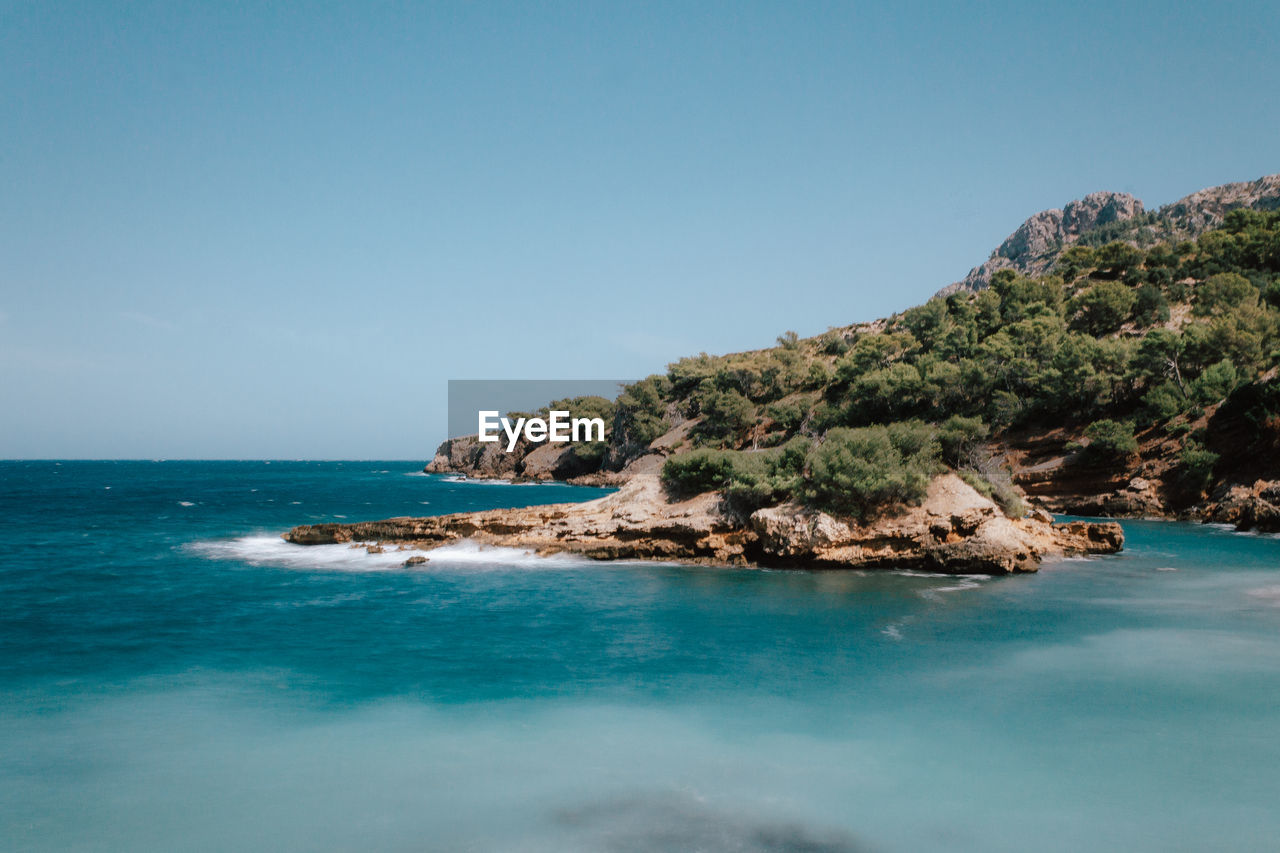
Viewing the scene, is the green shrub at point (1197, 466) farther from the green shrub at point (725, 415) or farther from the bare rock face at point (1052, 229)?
the bare rock face at point (1052, 229)

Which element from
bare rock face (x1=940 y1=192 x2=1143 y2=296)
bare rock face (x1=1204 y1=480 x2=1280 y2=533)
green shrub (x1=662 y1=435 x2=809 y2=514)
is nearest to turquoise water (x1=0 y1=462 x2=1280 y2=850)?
green shrub (x1=662 y1=435 x2=809 y2=514)

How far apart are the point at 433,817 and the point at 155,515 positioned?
42.9 meters

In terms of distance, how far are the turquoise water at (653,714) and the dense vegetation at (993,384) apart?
4394mm

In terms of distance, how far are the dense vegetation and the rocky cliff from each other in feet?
119

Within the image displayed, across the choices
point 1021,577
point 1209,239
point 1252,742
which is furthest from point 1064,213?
point 1252,742

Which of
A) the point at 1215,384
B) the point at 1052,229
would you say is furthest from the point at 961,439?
the point at 1052,229

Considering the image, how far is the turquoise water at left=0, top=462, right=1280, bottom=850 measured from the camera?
7.51m

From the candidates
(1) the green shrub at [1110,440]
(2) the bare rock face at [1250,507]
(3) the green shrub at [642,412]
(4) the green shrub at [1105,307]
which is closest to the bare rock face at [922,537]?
(2) the bare rock face at [1250,507]

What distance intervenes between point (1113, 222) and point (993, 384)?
330ft

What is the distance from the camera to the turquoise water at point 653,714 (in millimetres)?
7512

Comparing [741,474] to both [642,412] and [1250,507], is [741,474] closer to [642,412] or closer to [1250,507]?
[1250,507]

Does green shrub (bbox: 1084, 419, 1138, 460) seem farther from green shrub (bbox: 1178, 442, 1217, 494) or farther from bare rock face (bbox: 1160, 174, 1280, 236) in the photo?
bare rock face (bbox: 1160, 174, 1280, 236)

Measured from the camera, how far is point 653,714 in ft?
34.5

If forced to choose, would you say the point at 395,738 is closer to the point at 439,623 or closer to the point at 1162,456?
the point at 439,623
